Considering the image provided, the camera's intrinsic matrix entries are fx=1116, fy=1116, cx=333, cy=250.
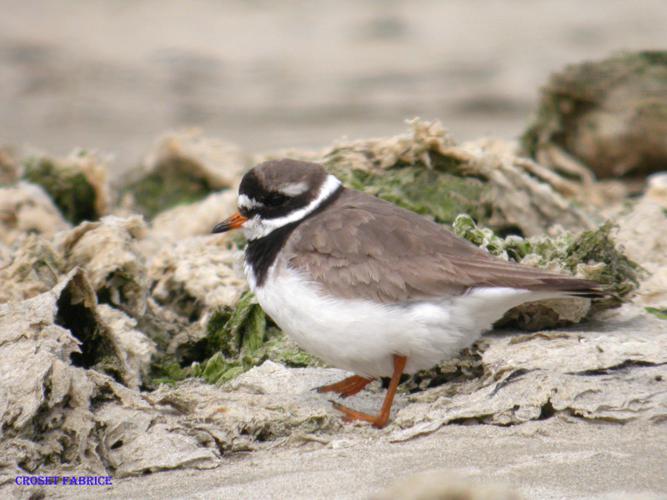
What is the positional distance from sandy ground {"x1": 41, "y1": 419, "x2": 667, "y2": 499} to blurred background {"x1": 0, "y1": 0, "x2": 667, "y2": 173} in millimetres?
10051

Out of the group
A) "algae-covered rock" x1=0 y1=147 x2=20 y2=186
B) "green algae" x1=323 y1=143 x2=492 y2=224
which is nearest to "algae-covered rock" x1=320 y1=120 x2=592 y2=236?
"green algae" x1=323 y1=143 x2=492 y2=224

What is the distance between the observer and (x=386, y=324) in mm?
6359

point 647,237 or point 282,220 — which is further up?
point 282,220

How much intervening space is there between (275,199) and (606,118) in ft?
16.4

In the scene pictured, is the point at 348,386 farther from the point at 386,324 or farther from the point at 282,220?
the point at 282,220

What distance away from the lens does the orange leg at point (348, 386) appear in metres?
6.85

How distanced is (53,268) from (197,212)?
8.02ft

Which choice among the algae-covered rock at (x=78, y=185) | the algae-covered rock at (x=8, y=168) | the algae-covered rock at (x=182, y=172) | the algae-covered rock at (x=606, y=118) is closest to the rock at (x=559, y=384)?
the algae-covered rock at (x=606, y=118)

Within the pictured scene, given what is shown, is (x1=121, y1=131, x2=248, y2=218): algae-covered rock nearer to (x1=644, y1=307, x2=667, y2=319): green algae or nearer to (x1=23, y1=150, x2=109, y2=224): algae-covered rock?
(x1=23, y1=150, x2=109, y2=224): algae-covered rock

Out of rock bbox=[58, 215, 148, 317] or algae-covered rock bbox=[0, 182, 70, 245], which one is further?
algae-covered rock bbox=[0, 182, 70, 245]

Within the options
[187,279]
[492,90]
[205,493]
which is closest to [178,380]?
[187,279]

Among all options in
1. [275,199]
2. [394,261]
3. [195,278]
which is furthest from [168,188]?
[394,261]

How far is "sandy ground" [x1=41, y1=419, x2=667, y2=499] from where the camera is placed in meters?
4.97

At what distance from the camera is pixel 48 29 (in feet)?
66.8
